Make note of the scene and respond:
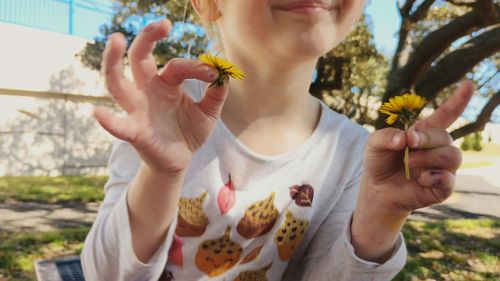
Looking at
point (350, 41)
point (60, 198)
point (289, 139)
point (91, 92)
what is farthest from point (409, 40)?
point (91, 92)

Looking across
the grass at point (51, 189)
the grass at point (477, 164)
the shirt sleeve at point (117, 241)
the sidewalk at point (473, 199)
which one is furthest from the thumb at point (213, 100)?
the grass at point (477, 164)

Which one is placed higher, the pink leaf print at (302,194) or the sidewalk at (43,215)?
the pink leaf print at (302,194)

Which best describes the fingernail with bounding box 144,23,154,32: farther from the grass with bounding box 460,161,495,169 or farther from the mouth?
the grass with bounding box 460,161,495,169

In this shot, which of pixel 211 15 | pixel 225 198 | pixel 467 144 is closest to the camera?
pixel 225 198

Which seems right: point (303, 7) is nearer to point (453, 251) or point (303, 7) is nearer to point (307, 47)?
point (307, 47)

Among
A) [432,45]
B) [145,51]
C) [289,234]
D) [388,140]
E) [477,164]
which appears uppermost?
[432,45]

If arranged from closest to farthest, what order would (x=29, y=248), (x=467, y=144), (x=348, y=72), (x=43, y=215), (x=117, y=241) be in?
(x=117, y=241) → (x=29, y=248) → (x=43, y=215) → (x=348, y=72) → (x=467, y=144)

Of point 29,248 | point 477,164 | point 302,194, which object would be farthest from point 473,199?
point 302,194

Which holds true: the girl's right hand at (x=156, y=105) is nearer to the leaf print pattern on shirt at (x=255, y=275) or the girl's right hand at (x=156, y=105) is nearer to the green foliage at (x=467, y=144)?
the leaf print pattern on shirt at (x=255, y=275)
